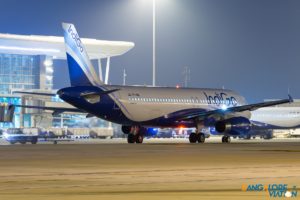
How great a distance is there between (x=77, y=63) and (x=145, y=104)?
20.8ft

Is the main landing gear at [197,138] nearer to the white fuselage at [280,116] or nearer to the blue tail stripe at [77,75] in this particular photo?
the blue tail stripe at [77,75]

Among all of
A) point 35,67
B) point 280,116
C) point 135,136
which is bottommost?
point 135,136

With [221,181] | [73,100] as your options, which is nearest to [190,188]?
[221,181]

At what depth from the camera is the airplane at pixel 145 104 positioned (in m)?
55.4

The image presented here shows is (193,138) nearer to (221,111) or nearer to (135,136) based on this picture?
(221,111)

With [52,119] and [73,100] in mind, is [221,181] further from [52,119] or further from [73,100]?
[52,119]

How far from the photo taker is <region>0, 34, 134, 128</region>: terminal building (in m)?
111

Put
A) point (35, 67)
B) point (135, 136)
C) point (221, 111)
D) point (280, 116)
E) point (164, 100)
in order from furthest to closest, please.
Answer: point (35, 67), point (280, 116), point (135, 136), point (164, 100), point (221, 111)

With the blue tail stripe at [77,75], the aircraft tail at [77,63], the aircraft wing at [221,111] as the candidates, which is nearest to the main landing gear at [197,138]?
the aircraft wing at [221,111]

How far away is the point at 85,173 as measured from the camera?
82.7 ft

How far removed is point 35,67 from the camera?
4988 inches

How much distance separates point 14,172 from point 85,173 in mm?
2431

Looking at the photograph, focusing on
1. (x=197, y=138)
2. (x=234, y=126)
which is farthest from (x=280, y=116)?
(x=234, y=126)

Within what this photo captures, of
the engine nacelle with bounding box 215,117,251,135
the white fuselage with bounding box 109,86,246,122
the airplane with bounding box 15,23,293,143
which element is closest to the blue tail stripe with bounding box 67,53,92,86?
the airplane with bounding box 15,23,293,143
